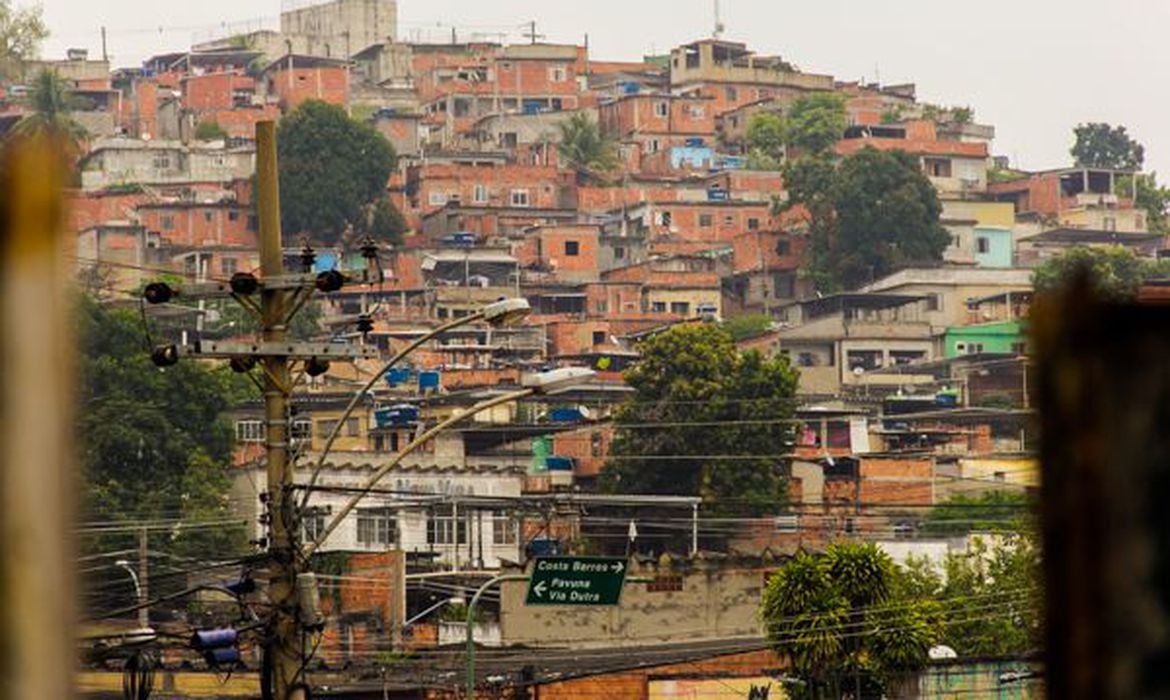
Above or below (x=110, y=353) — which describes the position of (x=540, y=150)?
above

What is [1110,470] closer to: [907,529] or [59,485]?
[59,485]

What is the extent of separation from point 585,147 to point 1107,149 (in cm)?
3370

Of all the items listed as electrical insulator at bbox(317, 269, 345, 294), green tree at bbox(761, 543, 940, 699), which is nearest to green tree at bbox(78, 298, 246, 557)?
green tree at bbox(761, 543, 940, 699)

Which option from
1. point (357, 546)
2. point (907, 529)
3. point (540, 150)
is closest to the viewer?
point (357, 546)

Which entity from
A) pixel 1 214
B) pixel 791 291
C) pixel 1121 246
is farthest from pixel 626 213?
pixel 1 214

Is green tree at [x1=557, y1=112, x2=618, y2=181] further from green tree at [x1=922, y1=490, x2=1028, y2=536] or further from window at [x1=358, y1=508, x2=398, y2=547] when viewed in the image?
window at [x1=358, y1=508, x2=398, y2=547]

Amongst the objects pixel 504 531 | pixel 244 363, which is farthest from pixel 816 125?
pixel 244 363

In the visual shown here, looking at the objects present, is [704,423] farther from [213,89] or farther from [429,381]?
[213,89]

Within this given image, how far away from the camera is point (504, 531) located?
231 ft

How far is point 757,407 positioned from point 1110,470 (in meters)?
78.7

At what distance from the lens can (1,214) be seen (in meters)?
1.90

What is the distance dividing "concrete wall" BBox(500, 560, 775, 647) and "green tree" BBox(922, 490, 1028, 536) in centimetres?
1344

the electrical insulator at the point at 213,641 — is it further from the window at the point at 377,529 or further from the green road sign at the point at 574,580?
the window at the point at 377,529

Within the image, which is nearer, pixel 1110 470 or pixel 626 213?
pixel 1110 470
